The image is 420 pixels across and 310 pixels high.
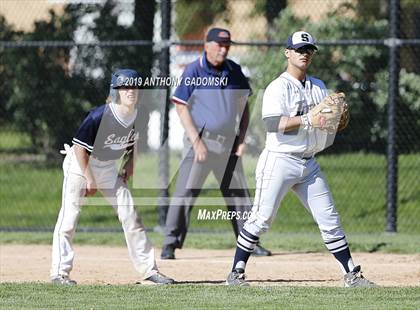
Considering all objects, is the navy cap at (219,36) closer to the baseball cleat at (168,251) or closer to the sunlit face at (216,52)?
the sunlit face at (216,52)

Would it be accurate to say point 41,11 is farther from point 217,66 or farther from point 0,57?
point 217,66

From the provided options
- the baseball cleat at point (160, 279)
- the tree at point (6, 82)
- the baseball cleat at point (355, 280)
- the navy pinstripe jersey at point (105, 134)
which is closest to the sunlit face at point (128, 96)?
the navy pinstripe jersey at point (105, 134)

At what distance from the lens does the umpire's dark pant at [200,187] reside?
33.5 feet

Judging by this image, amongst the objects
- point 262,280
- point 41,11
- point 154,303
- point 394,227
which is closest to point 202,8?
point 41,11

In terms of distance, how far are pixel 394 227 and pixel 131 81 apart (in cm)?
500

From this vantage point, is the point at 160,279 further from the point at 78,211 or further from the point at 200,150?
the point at 200,150

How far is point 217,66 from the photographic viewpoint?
10.2 metres

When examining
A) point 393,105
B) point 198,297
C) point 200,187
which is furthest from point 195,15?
point 198,297

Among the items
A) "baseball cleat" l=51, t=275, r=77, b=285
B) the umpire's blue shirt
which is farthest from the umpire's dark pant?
"baseball cleat" l=51, t=275, r=77, b=285

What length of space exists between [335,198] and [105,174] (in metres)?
5.82

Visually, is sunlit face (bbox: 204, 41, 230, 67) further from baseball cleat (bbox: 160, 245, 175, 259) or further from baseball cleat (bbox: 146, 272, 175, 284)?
baseball cleat (bbox: 146, 272, 175, 284)

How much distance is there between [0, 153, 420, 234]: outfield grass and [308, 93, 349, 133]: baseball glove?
4.63 metres

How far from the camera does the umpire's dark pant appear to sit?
33.5ft

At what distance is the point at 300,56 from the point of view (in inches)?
315
